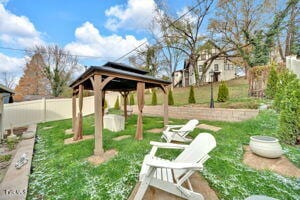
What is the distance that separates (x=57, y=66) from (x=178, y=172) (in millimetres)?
22920

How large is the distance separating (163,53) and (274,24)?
14211 mm

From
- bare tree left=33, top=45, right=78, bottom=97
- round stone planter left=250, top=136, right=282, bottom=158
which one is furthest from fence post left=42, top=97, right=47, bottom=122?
round stone planter left=250, top=136, right=282, bottom=158

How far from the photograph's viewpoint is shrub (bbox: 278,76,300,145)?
13.1ft

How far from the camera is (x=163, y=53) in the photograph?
24406mm

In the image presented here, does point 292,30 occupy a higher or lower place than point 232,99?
higher

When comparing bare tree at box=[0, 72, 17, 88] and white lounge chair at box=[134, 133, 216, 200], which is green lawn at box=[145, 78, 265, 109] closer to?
white lounge chair at box=[134, 133, 216, 200]

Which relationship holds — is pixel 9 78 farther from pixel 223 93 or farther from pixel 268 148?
pixel 268 148

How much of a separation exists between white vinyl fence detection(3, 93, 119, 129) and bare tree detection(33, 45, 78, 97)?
10.1 metres

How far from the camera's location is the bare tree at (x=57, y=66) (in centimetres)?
2050

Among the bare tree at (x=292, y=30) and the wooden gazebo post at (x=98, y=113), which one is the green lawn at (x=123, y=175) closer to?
the wooden gazebo post at (x=98, y=113)

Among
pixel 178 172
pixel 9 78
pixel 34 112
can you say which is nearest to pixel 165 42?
pixel 34 112

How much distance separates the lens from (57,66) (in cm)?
2148

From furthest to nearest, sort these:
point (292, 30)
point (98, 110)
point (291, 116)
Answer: point (292, 30)
point (98, 110)
point (291, 116)

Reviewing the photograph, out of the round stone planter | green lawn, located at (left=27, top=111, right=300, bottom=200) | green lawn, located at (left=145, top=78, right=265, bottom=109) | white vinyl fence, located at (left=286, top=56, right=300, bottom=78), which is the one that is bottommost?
green lawn, located at (left=27, top=111, right=300, bottom=200)
